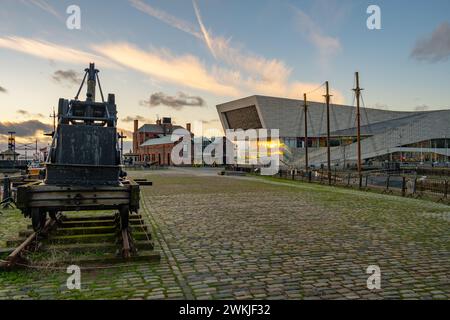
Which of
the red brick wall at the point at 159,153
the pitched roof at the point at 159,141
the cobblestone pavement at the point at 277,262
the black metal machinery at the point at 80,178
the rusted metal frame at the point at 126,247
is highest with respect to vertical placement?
the pitched roof at the point at 159,141

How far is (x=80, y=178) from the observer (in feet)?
23.7

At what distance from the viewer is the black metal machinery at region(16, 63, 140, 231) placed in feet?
21.6

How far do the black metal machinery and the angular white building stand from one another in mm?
74411

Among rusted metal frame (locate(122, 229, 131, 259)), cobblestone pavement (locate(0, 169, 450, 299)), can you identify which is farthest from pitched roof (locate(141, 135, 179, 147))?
rusted metal frame (locate(122, 229, 131, 259))

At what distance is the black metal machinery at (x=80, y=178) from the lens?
21.6ft

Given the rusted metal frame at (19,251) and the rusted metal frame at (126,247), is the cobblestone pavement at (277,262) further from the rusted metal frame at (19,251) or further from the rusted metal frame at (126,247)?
the rusted metal frame at (126,247)

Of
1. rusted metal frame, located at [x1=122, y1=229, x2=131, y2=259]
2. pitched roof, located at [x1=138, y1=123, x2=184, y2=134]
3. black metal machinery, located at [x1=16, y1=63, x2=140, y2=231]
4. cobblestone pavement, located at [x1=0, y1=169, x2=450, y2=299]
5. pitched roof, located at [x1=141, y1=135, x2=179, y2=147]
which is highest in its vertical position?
pitched roof, located at [x1=138, y1=123, x2=184, y2=134]

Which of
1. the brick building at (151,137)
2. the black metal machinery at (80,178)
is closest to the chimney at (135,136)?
the brick building at (151,137)

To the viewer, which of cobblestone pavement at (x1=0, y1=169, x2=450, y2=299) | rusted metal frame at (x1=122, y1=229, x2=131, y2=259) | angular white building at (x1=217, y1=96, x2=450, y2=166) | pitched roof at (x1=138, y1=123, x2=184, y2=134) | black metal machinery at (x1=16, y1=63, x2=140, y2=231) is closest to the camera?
cobblestone pavement at (x1=0, y1=169, x2=450, y2=299)

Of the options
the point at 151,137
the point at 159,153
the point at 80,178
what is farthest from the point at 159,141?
the point at 80,178

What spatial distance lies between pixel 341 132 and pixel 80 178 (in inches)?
3765

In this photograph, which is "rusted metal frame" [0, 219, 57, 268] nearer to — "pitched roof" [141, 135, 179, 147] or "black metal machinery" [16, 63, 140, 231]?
"black metal machinery" [16, 63, 140, 231]

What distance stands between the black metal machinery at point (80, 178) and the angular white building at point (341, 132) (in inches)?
2930

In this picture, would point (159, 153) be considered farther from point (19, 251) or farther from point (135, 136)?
point (19, 251)
